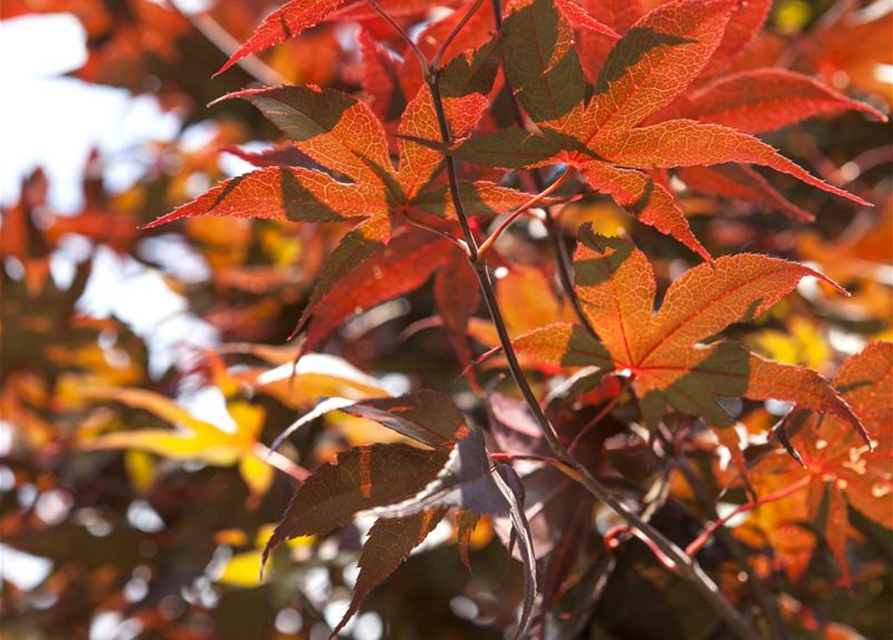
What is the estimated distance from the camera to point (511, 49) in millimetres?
450

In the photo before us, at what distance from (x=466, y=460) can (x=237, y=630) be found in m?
0.73

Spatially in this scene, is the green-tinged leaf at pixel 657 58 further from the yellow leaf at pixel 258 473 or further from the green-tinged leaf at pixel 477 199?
the yellow leaf at pixel 258 473

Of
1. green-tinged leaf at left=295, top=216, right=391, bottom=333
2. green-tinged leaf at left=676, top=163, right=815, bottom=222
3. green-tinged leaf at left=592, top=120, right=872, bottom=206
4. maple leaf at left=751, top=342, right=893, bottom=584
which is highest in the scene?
green-tinged leaf at left=592, top=120, right=872, bottom=206

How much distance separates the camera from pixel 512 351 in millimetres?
475

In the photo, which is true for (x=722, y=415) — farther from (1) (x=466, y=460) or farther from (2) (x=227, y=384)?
(2) (x=227, y=384)

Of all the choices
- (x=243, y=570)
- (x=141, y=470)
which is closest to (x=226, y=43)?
(x=141, y=470)

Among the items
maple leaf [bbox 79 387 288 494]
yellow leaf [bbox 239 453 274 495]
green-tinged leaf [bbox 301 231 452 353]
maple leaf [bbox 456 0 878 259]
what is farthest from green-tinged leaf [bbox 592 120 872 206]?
yellow leaf [bbox 239 453 274 495]

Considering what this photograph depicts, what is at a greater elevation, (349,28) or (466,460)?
(466,460)

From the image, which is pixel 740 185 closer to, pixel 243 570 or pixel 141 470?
pixel 243 570

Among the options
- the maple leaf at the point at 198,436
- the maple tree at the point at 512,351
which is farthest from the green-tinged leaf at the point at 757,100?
the maple leaf at the point at 198,436

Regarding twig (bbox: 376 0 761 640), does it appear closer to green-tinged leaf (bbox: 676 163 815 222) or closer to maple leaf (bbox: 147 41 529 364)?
maple leaf (bbox: 147 41 529 364)

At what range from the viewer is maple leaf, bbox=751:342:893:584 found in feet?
1.80

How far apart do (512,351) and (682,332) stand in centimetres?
10

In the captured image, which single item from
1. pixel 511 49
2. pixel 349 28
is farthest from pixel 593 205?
pixel 511 49
